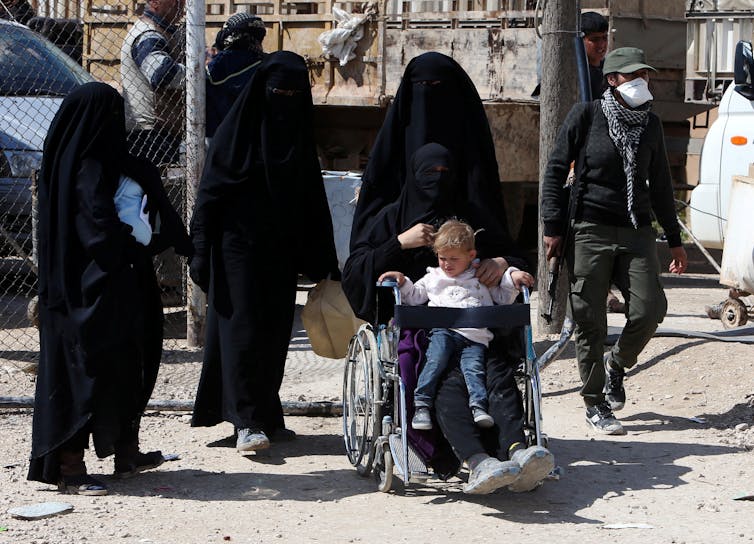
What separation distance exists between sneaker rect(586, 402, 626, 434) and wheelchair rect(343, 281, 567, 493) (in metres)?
1.05

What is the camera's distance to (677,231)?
6.74m

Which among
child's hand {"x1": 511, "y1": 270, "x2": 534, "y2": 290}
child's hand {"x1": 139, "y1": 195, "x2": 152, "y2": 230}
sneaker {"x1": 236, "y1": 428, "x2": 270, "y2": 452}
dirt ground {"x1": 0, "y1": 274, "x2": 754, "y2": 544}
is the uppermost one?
child's hand {"x1": 139, "y1": 195, "x2": 152, "y2": 230}

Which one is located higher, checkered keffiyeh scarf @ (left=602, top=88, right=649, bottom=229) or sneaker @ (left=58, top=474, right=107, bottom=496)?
checkered keffiyeh scarf @ (left=602, top=88, right=649, bottom=229)

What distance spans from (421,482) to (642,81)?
92.6 inches

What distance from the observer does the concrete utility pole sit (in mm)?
8695

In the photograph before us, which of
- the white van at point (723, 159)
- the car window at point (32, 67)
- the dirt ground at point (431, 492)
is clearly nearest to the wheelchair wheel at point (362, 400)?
the dirt ground at point (431, 492)

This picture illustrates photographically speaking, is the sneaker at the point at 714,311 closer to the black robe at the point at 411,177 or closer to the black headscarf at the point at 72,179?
the black robe at the point at 411,177

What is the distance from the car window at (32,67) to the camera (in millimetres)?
10359

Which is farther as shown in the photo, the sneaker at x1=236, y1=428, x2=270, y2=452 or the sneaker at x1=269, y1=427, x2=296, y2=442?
the sneaker at x1=269, y1=427, x2=296, y2=442

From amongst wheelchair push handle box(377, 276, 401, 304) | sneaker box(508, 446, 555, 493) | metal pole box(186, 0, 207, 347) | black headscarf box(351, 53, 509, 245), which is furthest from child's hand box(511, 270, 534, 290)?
metal pole box(186, 0, 207, 347)

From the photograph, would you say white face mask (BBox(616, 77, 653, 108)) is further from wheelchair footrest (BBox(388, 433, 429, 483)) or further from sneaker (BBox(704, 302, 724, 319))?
sneaker (BBox(704, 302, 724, 319))

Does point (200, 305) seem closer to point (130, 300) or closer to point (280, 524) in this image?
point (130, 300)

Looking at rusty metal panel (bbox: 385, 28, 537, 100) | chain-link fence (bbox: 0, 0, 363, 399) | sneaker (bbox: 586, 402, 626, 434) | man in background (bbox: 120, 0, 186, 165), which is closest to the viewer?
sneaker (bbox: 586, 402, 626, 434)

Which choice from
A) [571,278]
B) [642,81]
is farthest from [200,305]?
[642,81]
